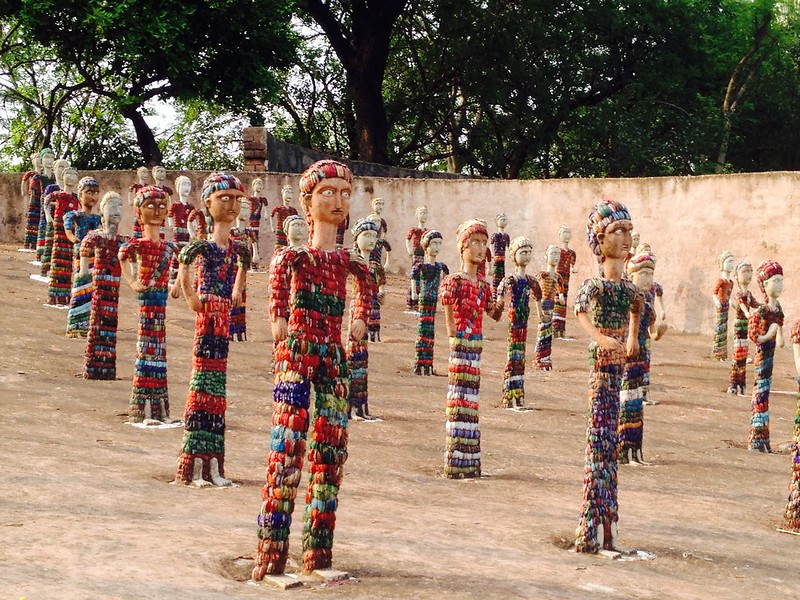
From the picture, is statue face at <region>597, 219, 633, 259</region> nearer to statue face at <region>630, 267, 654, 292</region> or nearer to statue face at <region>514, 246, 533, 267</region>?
statue face at <region>630, 267, 654, 292</region>

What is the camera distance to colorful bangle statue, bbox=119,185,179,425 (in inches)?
446

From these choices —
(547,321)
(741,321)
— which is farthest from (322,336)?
(547,321)

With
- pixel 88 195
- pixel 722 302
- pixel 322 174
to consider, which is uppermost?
pixel 88 195

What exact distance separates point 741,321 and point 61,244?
33.5 ft

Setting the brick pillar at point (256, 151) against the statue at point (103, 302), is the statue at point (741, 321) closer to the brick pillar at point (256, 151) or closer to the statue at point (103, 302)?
the statue at point (103, 302)

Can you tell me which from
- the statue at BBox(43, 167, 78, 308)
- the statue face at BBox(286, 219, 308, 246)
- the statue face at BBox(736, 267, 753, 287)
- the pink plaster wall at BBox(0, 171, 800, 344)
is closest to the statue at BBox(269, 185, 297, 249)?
the pink plaster wall at BBox(0, 171, 800, 344)

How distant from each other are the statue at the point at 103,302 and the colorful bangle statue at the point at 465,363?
14.0 feet

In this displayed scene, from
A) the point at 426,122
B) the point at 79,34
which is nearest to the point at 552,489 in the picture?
the point at 79,34

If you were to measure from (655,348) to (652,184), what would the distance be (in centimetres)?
427

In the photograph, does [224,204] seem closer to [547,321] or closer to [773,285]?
[773,285]

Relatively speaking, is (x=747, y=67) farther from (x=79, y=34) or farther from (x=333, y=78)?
(x=79, y=34)

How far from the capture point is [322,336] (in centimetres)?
704

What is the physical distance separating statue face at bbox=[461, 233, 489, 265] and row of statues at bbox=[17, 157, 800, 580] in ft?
0.04

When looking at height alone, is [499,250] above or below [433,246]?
above
